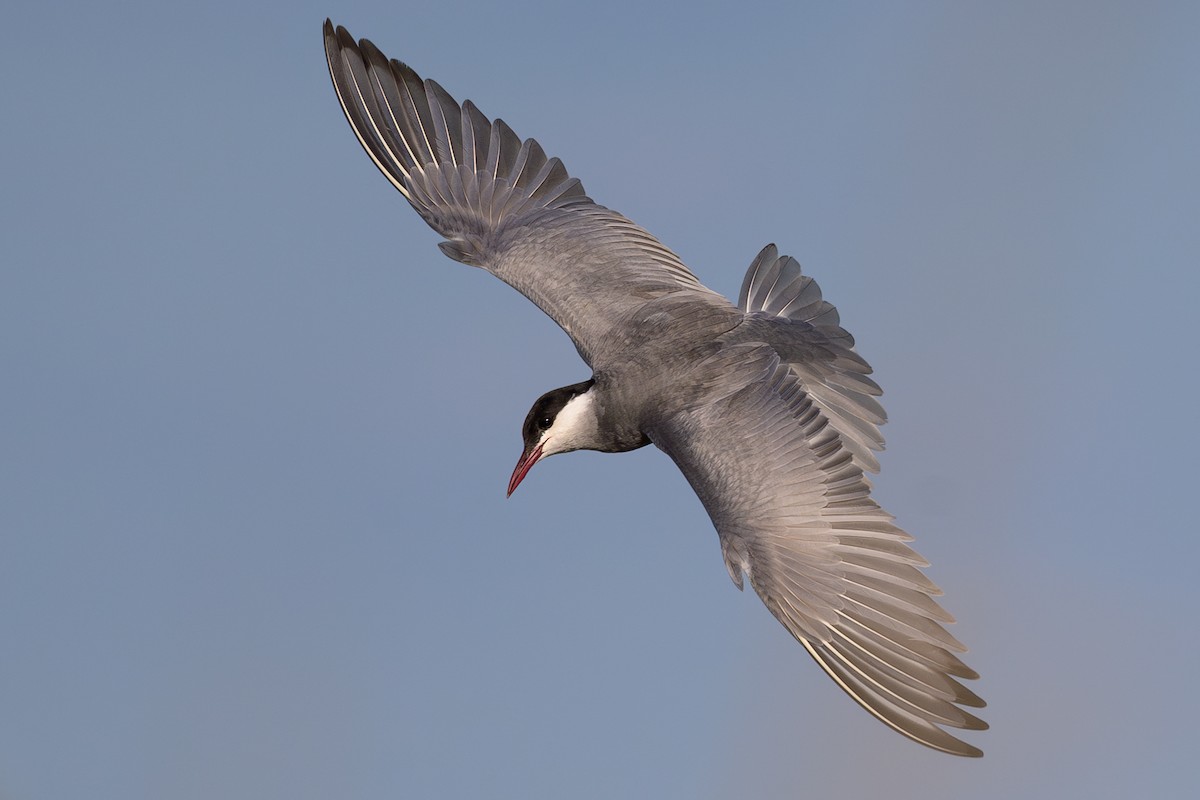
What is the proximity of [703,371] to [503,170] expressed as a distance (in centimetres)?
337

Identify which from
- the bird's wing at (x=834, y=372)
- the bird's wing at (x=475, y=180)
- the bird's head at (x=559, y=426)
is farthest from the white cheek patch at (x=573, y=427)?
the bird's wing at (x=475, y=180)

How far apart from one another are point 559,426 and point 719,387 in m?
1.40

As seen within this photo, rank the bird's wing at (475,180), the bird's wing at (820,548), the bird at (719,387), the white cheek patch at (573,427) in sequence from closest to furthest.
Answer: the bird's wing at (820,548), the bird at (719,387), the white cheek patch at (573,427), the bird's wing at (475,180)

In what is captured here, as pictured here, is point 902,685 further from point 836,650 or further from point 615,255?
point 615,255

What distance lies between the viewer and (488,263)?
12.5 m

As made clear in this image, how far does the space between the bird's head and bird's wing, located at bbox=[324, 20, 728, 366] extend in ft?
4.61

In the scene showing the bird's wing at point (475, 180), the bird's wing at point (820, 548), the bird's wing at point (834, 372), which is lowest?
the bird's wing at point (820, 548)

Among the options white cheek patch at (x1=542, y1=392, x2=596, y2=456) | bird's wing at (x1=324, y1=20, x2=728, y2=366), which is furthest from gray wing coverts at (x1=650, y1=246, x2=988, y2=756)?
bird's wing at (x1=324, y1=20, x2=728, y2=366)

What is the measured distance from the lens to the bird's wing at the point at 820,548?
8.64 metres

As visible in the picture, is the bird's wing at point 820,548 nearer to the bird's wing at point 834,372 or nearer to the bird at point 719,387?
the bird at point 719,387

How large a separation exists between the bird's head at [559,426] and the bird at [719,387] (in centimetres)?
1

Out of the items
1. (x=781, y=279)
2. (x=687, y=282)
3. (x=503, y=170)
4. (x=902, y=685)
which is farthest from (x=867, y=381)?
(x=503, y=170)

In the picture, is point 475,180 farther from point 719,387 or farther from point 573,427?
point 719,387

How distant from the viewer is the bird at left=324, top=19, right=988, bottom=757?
354 inches
